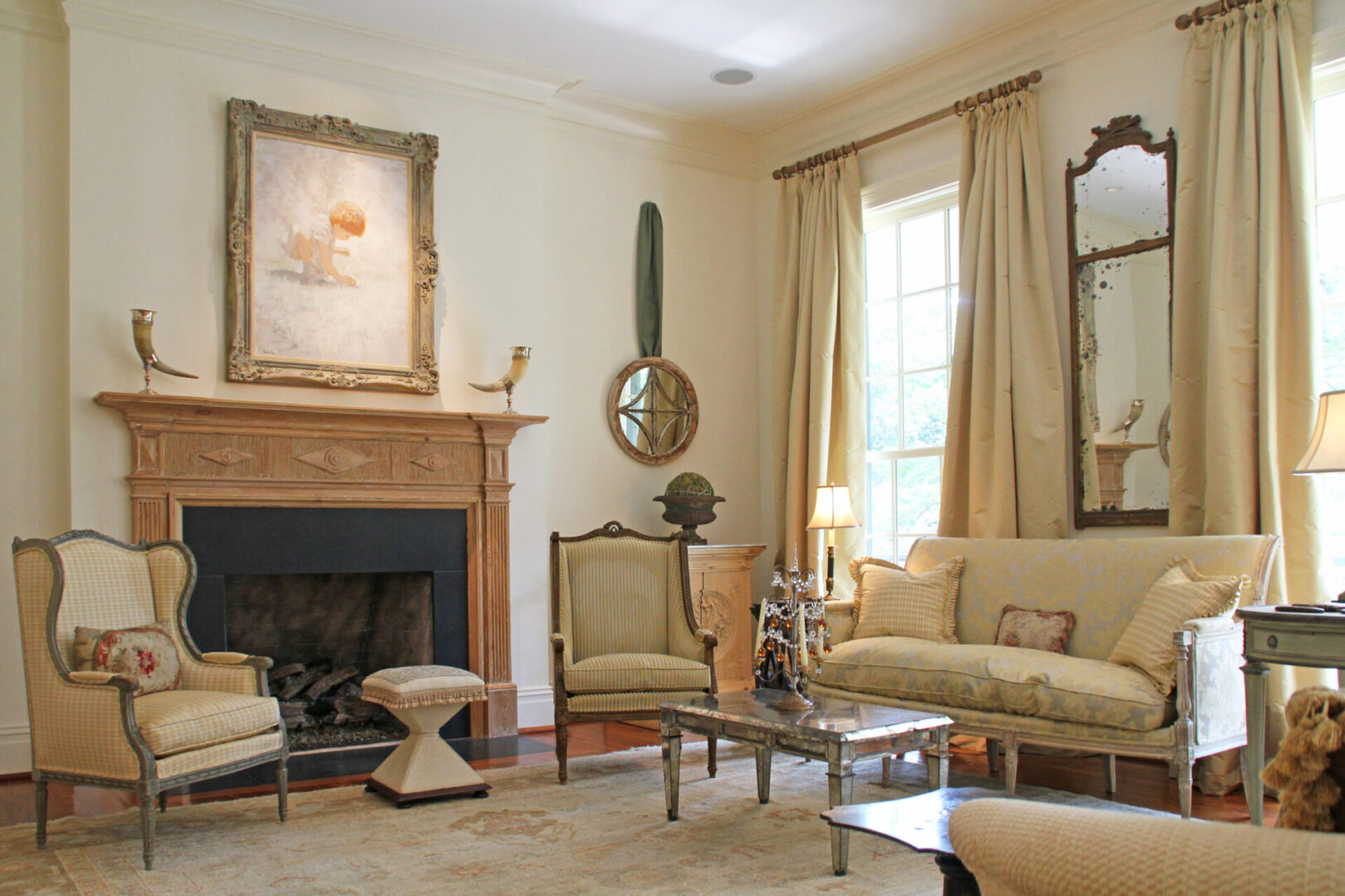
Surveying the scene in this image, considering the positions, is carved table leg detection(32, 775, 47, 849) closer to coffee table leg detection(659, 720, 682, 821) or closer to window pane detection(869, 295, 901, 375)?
coffee table leg detection(659, 720, 682, 821)

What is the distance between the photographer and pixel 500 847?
3.38 metres

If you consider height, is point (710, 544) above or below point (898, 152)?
below

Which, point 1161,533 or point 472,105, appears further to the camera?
point 472,105

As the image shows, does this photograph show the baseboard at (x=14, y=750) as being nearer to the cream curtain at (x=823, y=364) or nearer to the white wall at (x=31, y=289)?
the white wall at (x=31, y=289)

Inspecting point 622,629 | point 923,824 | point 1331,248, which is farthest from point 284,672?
point 1331,248

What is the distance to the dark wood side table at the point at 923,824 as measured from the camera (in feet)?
6.02

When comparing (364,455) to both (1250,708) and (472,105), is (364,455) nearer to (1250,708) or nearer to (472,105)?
(472,105)

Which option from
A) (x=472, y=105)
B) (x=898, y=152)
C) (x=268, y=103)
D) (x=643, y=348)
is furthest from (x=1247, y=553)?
(x=268, y=103)

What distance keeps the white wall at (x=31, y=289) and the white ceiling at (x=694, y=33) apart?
3.70 feet

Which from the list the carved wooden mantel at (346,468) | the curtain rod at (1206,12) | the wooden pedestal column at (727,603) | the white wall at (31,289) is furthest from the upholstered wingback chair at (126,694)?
the curtain rod at (1206,12)

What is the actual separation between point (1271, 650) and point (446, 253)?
161 inches

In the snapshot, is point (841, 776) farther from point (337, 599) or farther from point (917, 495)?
point (337, 599)

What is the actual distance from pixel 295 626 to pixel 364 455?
98 centimetres

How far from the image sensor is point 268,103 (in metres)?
5.13
